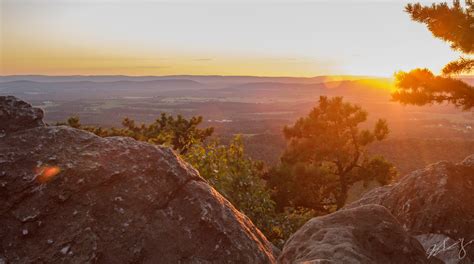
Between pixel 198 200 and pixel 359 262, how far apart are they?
3.44 m

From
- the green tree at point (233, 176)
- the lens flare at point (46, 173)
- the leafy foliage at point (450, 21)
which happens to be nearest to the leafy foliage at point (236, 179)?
the green tree at point (233, 176)

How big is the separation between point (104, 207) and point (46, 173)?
3.19ft

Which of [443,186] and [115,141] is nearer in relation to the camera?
[115,141]

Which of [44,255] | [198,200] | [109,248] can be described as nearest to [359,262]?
[198,200]

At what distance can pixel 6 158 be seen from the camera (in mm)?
6465

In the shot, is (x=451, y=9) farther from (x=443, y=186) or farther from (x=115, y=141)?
(x=115, y=141)

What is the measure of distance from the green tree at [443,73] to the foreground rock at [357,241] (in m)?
8.55

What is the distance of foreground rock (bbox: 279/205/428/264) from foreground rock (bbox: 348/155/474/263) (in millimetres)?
1299

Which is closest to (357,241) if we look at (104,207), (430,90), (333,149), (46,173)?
(104,207)

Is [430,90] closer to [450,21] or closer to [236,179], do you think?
[450,21]

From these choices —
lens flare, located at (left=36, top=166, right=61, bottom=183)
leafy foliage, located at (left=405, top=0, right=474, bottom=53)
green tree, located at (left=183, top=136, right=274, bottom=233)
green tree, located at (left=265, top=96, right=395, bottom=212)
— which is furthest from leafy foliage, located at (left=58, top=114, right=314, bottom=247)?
green tree, located at (left=265, top=96, right=395, bottom=212)

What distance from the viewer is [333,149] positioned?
37.9 meters

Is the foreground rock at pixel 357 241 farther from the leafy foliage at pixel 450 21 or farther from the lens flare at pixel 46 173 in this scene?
the leafy foliage at pixel 450 21

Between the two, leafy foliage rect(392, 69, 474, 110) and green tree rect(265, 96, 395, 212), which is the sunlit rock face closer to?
leafy foliage rect(392, 69, 474, 110)
